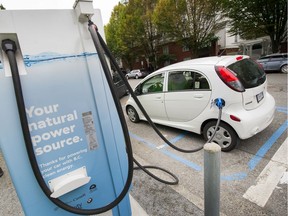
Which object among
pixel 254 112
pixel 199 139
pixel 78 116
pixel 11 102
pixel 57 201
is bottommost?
pixel 199 139

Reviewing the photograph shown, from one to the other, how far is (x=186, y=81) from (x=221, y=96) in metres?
0.76

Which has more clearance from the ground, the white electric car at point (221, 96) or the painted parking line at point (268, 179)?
the white electric car at point (221, 96)

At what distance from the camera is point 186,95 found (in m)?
3.39

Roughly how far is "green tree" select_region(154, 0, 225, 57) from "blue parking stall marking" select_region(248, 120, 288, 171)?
14.3 metres

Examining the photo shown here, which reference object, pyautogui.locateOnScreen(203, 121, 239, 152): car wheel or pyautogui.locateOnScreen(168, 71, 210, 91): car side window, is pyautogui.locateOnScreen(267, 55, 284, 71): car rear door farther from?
pyautogui.locateOnScreen(203, 121, 239, 152): car wheel

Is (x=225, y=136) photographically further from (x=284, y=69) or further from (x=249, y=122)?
(x=284, y=69)

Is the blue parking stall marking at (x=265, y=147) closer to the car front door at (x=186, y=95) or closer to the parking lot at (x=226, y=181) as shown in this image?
the parking lot at (x=226, y=181)

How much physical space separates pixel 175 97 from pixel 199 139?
1032 mm

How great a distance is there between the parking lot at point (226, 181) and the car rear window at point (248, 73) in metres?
1.15

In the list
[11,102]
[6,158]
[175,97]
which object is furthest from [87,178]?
[175,97]

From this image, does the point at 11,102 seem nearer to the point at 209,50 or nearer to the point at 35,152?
the point at 35,152

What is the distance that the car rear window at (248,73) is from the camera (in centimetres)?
285

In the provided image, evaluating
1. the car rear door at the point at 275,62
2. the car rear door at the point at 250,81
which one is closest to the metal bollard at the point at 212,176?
the car rear door at the point at 250,81

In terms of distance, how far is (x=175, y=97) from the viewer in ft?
11.8
